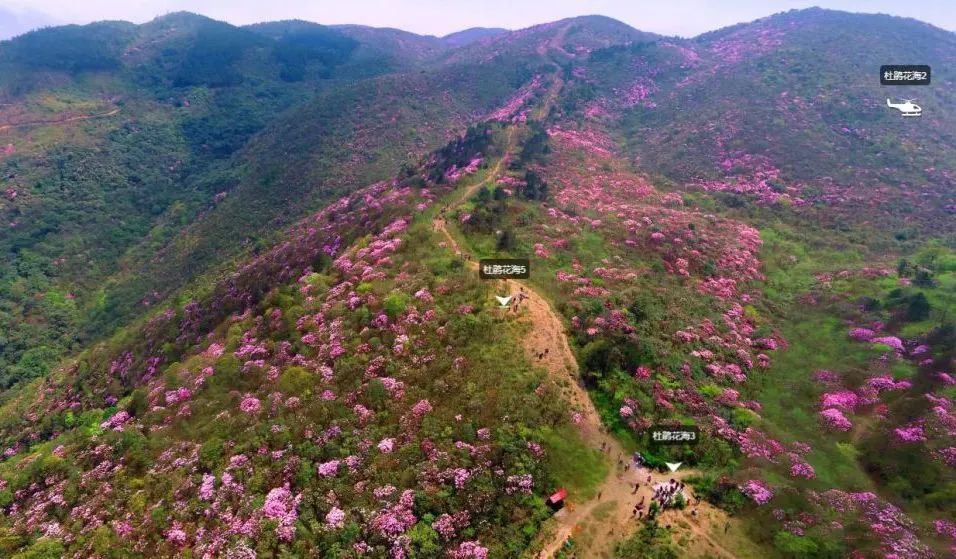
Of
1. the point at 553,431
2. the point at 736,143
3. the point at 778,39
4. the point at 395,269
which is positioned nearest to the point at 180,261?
the point at 395,269

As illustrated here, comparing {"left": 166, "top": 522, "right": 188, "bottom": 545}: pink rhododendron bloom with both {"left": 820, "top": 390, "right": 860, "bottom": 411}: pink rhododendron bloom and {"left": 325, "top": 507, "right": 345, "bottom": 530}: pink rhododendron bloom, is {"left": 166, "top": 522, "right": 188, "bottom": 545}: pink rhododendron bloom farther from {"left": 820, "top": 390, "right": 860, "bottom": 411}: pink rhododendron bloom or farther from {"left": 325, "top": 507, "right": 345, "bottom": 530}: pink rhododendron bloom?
{"left": 820, "top": 390, "right": 860, "bottom": 411}: pink rhododendron bloom

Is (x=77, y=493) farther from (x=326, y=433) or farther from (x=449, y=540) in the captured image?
(x=449, y=540)

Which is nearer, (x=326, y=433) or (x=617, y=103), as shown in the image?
(x=326, y=433)

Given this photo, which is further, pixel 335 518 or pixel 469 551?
pixel 335 518

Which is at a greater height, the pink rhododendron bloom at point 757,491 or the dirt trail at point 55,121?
the dirt trail at point 55,121

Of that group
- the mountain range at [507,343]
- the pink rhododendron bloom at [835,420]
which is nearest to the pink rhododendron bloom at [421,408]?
the mountain range at [507,343]

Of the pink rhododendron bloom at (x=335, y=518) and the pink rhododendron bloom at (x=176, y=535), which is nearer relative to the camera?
the pink rhododendron bloom at (x=335, y=518)

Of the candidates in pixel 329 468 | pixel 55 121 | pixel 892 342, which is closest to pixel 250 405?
pixel 329 468

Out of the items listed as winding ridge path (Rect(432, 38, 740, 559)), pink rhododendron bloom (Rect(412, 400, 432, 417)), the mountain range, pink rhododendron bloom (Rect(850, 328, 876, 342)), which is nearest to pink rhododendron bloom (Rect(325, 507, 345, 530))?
the mountain range

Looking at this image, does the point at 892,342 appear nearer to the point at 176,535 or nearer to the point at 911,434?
the point at 911,434

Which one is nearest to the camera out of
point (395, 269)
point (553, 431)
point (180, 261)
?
point (553, 431)

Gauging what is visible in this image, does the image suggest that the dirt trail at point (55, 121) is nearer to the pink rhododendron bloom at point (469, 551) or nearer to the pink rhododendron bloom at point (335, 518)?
the pink rhododendron bloom at point (335, 518)
